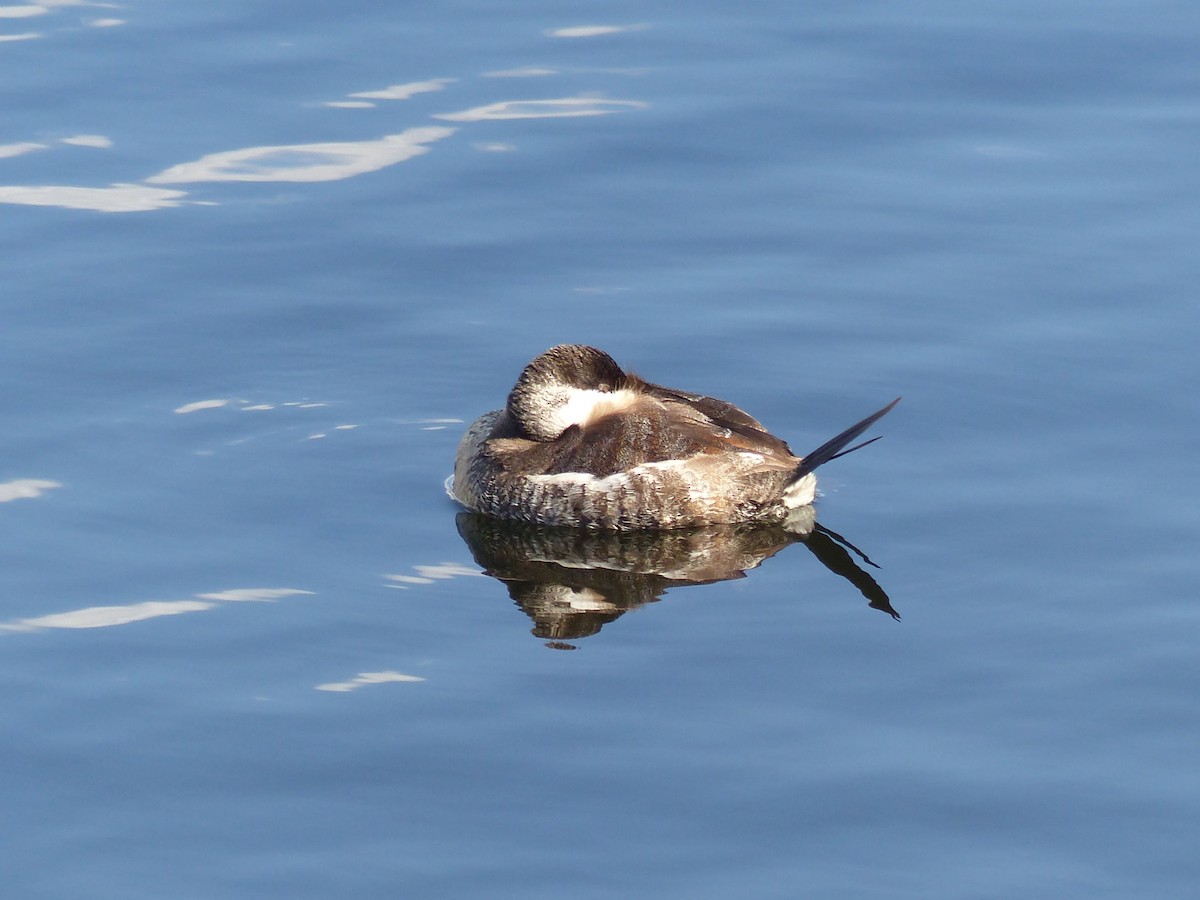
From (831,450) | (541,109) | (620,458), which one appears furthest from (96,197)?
(831,450)

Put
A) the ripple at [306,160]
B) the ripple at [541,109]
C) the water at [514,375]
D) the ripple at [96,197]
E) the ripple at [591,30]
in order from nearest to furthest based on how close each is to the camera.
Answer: the water at [514,375], the ripple at [96,197], the ripple at [306,160], the ripple at [541,109], the ripple at [591,30]

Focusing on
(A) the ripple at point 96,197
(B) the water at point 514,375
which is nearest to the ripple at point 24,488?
(B) the water at point 514,375

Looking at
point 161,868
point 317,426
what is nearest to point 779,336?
point 317,426

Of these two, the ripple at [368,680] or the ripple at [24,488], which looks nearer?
the ripple at [368,680]

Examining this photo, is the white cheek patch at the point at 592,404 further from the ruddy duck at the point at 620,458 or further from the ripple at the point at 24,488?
the ripple at the point at 24,488

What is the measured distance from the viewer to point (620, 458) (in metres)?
10.6

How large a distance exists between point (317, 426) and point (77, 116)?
4.70 metres

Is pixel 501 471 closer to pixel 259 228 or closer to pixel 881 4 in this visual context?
pixel 259 228

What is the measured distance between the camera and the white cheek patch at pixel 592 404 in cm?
1074

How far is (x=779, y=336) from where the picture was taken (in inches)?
468

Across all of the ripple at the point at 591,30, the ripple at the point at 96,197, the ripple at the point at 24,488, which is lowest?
the ripple at the point at 24,488

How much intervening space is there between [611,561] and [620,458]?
2.14 feet

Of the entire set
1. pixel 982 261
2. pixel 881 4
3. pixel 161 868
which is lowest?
pixel 161 868

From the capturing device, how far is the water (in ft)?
24.5
